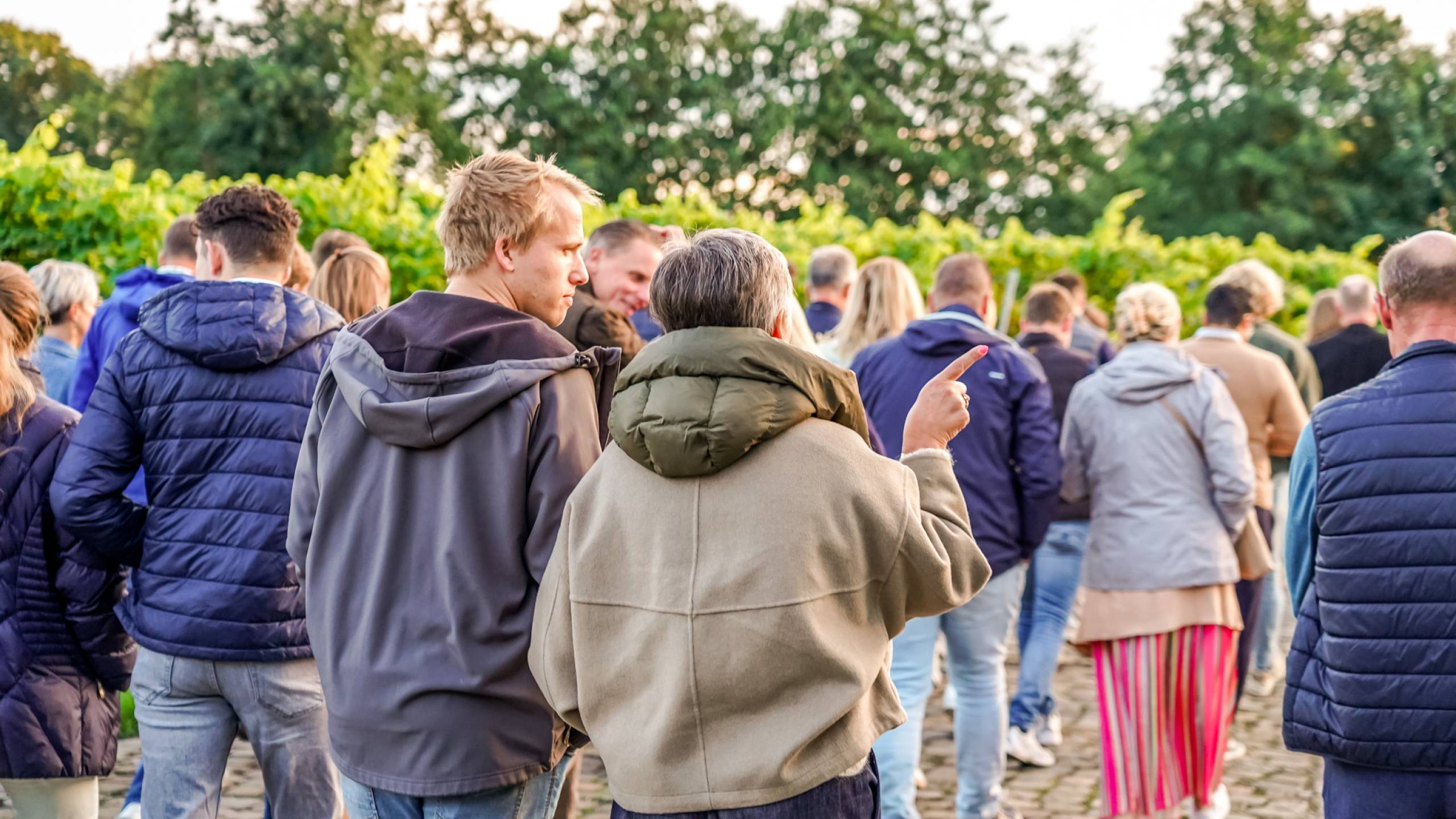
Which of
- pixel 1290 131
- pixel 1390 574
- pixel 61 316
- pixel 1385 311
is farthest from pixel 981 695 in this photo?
pixel 1290 131

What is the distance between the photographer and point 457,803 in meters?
2.61

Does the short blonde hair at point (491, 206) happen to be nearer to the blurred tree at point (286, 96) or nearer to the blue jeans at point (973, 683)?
the blue jeans at point (973, 683)

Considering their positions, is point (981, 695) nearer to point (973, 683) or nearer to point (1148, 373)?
point (973, 683)

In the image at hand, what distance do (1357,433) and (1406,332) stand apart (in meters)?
0.31

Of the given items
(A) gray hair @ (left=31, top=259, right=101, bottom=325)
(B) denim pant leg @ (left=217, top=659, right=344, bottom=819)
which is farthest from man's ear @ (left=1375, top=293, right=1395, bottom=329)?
(A) gray hair @ (left=31, top=259, right=101, bottom=325)

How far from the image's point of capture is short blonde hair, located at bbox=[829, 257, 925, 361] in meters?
5.77

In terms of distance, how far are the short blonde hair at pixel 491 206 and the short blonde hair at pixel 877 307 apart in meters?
3.14

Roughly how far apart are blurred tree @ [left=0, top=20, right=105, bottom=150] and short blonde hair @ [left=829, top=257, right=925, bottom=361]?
41.4m

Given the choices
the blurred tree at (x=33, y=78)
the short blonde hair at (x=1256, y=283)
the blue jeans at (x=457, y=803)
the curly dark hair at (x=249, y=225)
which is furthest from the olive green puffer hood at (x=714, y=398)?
the blurred tree at (x=33, y=78)

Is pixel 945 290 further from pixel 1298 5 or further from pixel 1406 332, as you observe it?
pixel 1298 5

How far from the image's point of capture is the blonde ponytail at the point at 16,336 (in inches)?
137

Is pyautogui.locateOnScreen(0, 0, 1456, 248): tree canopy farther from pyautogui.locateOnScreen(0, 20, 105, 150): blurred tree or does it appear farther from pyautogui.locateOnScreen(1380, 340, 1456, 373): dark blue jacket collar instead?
pyautogui.locateOnScreen(1380, 340, 1456, 373): dark blue jacket collar

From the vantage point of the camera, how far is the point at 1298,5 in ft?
143

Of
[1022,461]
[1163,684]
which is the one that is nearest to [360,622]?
[1022,461]
